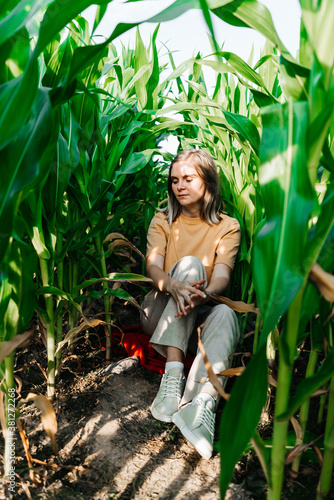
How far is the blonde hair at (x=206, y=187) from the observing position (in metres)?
1.53

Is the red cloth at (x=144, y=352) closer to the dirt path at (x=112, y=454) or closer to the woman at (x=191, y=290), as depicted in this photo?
the woman at (x=191, y=290)

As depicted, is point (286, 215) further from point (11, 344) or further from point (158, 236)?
point (158, 236)

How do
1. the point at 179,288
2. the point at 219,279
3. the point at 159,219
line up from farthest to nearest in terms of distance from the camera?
1. the point at 159,219
2. the point at 219,279
3. the point at 179,288

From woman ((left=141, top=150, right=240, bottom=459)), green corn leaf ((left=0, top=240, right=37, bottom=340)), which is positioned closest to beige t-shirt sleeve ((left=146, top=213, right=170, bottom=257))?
woman ((left=141, top=150, right=240, bottom=459))

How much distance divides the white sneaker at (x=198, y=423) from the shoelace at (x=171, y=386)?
0.09m

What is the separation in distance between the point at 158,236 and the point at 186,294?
0.40m

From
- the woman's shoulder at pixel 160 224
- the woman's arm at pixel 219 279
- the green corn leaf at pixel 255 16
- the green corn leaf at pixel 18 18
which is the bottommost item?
the woman's arm at pixel 219 279

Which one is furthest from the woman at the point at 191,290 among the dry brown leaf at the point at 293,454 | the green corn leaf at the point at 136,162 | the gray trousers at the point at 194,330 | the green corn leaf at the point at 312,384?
the green corn leaf at the point at 312,384

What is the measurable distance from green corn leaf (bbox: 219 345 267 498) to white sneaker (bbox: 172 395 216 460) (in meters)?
0.48

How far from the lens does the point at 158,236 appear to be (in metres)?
1.52

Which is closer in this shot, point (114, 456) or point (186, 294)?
point (114, 456)

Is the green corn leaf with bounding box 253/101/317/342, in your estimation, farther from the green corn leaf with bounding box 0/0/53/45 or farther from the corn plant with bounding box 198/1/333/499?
the green corn leaf with bounding box 0/0/53/45

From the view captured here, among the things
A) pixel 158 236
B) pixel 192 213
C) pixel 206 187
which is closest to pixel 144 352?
pixel 158 236

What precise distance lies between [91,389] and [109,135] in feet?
2.96
